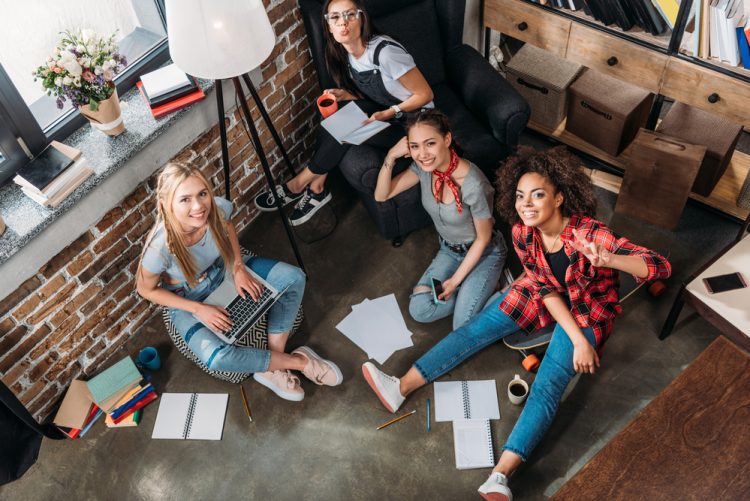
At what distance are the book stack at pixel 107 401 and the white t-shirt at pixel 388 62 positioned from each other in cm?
175

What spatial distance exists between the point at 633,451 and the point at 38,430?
A: 2259 mm

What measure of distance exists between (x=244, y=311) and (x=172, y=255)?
0.40 meters

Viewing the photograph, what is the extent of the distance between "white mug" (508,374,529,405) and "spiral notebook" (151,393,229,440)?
4.13ft

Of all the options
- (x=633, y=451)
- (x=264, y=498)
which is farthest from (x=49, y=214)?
(x=633, y=451)

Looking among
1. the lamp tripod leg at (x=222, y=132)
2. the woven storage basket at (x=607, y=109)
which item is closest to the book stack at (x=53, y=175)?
the lamp tripod leg at (x=222, y=132)

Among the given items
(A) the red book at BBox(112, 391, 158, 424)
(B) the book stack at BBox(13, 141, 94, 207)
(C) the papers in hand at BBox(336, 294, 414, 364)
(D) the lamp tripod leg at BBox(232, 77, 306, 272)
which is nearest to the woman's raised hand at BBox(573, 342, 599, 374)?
(C) the papers in hand at BBox(336, 294, 414, 364)

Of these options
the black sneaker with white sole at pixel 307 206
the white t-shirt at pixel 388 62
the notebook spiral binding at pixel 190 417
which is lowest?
the notebook spiral binding at pixel 190 417

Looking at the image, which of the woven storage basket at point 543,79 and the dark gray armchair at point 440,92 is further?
the woven storage basket at point 543,79

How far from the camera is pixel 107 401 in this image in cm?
310

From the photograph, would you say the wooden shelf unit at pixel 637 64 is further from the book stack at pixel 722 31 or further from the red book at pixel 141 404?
the red book at pixel 141 404

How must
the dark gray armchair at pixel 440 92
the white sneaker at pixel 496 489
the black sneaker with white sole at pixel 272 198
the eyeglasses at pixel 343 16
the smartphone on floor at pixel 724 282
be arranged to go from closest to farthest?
the white sneaker at pixel 496 489, the smartphone on floor at pixel 724 282, the eyeglasses at pixel 343 16, the dark gray armchair at pixel 440 92, the black sneaker with white sole at pixel 272 198

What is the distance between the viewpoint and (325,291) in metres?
3.44

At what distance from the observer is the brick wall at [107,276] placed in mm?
2861

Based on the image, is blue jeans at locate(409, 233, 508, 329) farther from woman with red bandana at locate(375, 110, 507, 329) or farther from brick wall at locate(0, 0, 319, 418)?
brick wall at locate(0, 0, 319, 418)
